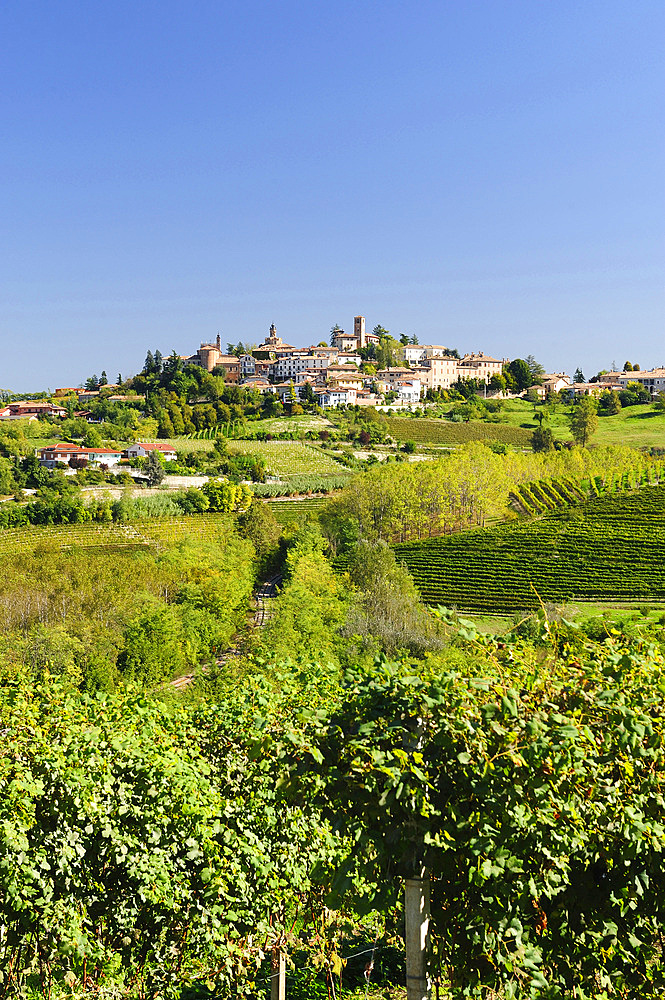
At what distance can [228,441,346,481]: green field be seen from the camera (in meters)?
72.1

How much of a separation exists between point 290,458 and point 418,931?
7345 centimetres

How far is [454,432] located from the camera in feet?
291

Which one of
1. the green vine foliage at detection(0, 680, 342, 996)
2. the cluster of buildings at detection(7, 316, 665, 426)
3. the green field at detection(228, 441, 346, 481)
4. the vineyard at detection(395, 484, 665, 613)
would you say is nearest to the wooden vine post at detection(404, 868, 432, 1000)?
the green vine foliage at detection(0, 680, 342, 996)

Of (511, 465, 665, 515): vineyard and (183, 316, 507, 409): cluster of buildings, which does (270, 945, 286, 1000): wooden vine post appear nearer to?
(511, 465, 665, 515): vineyard

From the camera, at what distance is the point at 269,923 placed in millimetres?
5512

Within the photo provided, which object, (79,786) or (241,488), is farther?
(241,488)

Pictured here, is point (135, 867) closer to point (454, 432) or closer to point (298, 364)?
point (454, 432)

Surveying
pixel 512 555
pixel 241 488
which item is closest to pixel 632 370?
pixel 241 488

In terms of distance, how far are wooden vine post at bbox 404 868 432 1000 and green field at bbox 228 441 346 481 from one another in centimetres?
6539

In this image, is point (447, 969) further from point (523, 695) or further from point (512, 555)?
point (512, 555)

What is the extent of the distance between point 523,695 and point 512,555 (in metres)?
36.6

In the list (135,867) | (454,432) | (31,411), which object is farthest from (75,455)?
(135,867)

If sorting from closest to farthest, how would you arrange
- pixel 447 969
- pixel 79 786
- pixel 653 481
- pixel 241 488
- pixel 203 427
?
pixel 447 969 → pixel 79 786 → pixel 653 481 → pixel 241 488 → pixel 203 427

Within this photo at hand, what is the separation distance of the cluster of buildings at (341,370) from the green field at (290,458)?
2021 cm
